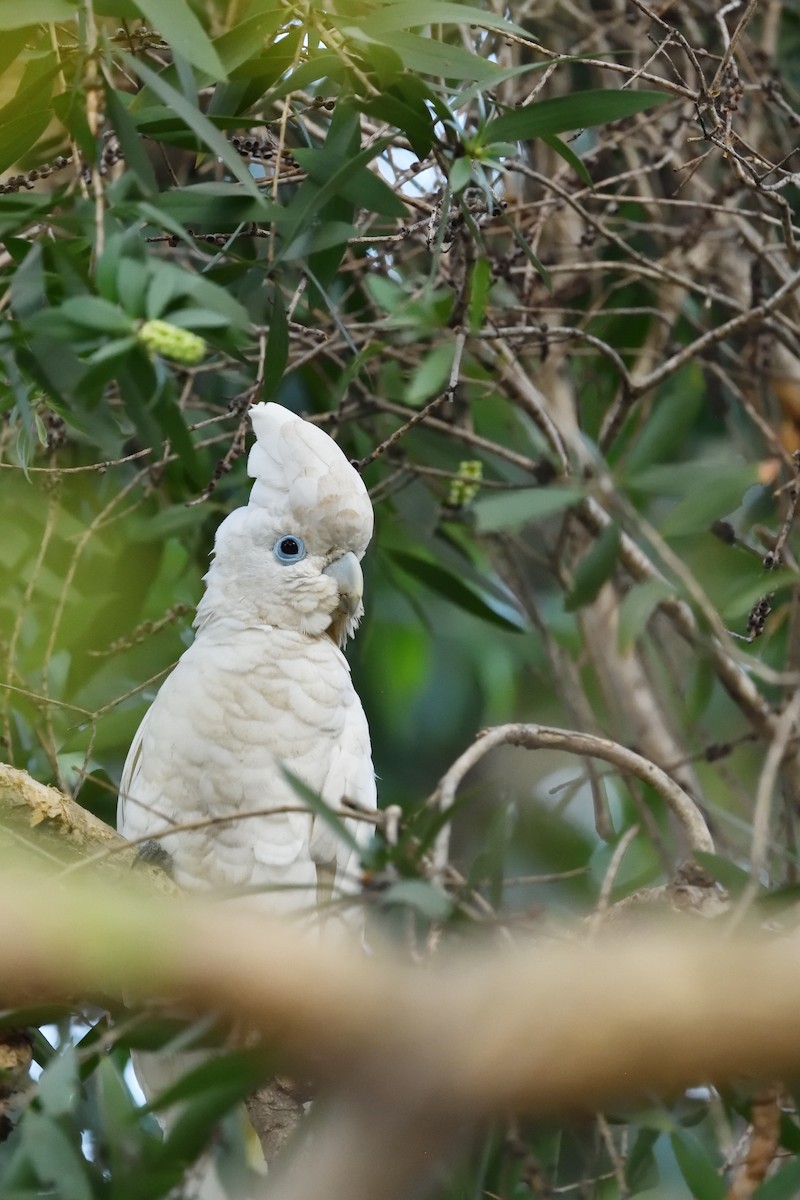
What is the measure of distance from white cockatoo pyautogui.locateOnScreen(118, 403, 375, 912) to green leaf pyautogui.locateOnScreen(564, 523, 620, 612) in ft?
1.00

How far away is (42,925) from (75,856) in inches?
25.3

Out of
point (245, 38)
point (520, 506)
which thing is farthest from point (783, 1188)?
point (245, 38)

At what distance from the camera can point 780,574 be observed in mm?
1562

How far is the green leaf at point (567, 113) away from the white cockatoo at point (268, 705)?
1.47 feet

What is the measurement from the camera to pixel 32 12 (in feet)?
3.51

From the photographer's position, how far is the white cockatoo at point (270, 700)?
1.59 m

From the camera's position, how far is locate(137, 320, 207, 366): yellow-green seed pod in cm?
90

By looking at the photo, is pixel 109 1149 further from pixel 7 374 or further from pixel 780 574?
pixel 780 574

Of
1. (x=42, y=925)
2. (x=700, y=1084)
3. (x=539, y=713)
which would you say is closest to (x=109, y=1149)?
(x=42, y=925)

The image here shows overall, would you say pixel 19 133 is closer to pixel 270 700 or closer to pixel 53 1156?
pixel 270 700

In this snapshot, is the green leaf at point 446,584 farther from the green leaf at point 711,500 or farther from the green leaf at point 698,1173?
the green leaf at point 698,1173

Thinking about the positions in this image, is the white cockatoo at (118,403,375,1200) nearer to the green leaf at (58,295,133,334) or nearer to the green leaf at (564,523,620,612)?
the green leaf at (564,523,620,612)

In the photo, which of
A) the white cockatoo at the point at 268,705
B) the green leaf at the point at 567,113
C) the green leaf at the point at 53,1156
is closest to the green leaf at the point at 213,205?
the green leaf at the point at 567,113

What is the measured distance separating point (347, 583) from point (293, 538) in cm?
9
